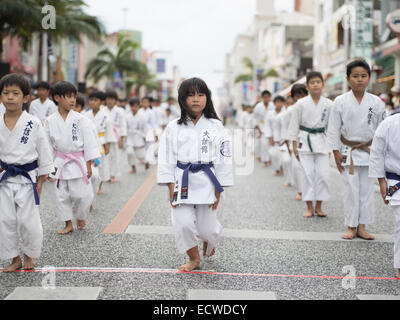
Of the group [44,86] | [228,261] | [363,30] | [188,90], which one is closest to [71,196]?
[228,261]

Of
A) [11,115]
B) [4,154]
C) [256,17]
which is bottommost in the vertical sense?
[4,154]

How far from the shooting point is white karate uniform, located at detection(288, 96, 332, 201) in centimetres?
815

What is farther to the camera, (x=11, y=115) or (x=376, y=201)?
(x=376, y=201)

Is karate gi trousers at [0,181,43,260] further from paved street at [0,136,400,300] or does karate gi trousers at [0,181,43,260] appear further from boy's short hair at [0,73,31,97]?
boy's short hair at [0,73,31,97]

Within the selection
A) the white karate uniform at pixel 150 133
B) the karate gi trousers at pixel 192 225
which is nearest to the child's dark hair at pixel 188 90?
the karate gi trousers at pixel 192 225

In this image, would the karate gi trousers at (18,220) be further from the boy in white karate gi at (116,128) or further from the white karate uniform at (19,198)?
the boy in white karate gi at (116,128)

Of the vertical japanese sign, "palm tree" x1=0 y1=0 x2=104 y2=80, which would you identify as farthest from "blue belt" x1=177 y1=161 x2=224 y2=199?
the vertical japanese sign

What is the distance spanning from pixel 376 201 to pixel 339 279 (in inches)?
216

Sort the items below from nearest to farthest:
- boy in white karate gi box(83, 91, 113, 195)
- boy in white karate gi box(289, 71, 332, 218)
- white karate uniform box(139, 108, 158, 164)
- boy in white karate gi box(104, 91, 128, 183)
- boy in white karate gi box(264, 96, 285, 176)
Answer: boy in white karate gi box(289, 71, 332, 218), boy in white karate gi box(83, 91, 113, 195), boy in white karate gi box(104, 91, 128, 183), boy in white karate gi box(264, 96, 285, 176), white karate uniform box(139, 108, 158, 164)

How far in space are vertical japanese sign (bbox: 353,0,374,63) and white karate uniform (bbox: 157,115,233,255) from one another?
1942 cm

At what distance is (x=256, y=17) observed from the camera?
10644cm

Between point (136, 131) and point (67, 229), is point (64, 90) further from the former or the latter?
point (136, 131)
